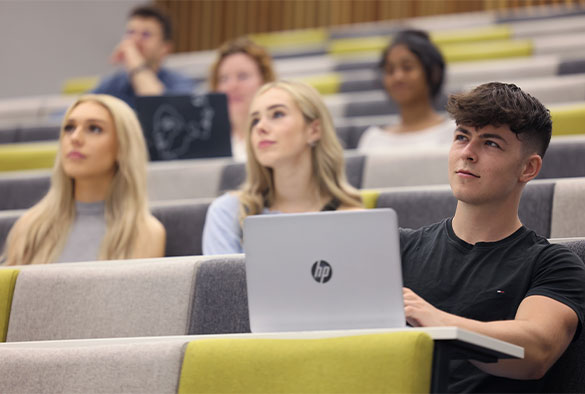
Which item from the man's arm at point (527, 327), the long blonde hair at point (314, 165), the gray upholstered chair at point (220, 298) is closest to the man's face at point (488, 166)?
the man's arm at point (527, 327)

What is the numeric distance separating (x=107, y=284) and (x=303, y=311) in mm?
261

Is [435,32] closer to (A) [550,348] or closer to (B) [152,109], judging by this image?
(B) [152,109]

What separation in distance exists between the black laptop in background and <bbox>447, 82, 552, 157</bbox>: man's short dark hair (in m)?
0.59

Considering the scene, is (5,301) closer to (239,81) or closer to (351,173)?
(351,173)

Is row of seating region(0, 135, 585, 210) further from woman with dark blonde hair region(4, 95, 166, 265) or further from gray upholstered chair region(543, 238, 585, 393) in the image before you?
gray upholstered chair region(543, 238, 585, 393)

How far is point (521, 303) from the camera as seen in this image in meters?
0.64

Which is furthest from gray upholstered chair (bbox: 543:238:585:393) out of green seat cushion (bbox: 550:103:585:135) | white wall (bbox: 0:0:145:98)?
white wall (bbox: 0:0:145:98)

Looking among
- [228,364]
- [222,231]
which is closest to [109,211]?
[222,231]

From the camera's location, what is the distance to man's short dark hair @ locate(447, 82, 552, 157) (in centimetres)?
70

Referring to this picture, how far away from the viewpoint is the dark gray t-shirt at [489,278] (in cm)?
64

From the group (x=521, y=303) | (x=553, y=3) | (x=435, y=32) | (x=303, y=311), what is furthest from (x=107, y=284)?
(x=553, y=3)

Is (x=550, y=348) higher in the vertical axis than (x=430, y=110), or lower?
lower

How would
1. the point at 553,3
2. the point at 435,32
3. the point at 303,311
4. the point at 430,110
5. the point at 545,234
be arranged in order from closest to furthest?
the point at 303,311, the point at 545,234, the point at 430,110, the point at 435,32, the point at 553,3

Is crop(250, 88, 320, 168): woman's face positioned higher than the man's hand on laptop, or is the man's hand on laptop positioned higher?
crop(250, 88, 320, 168): woman's face
